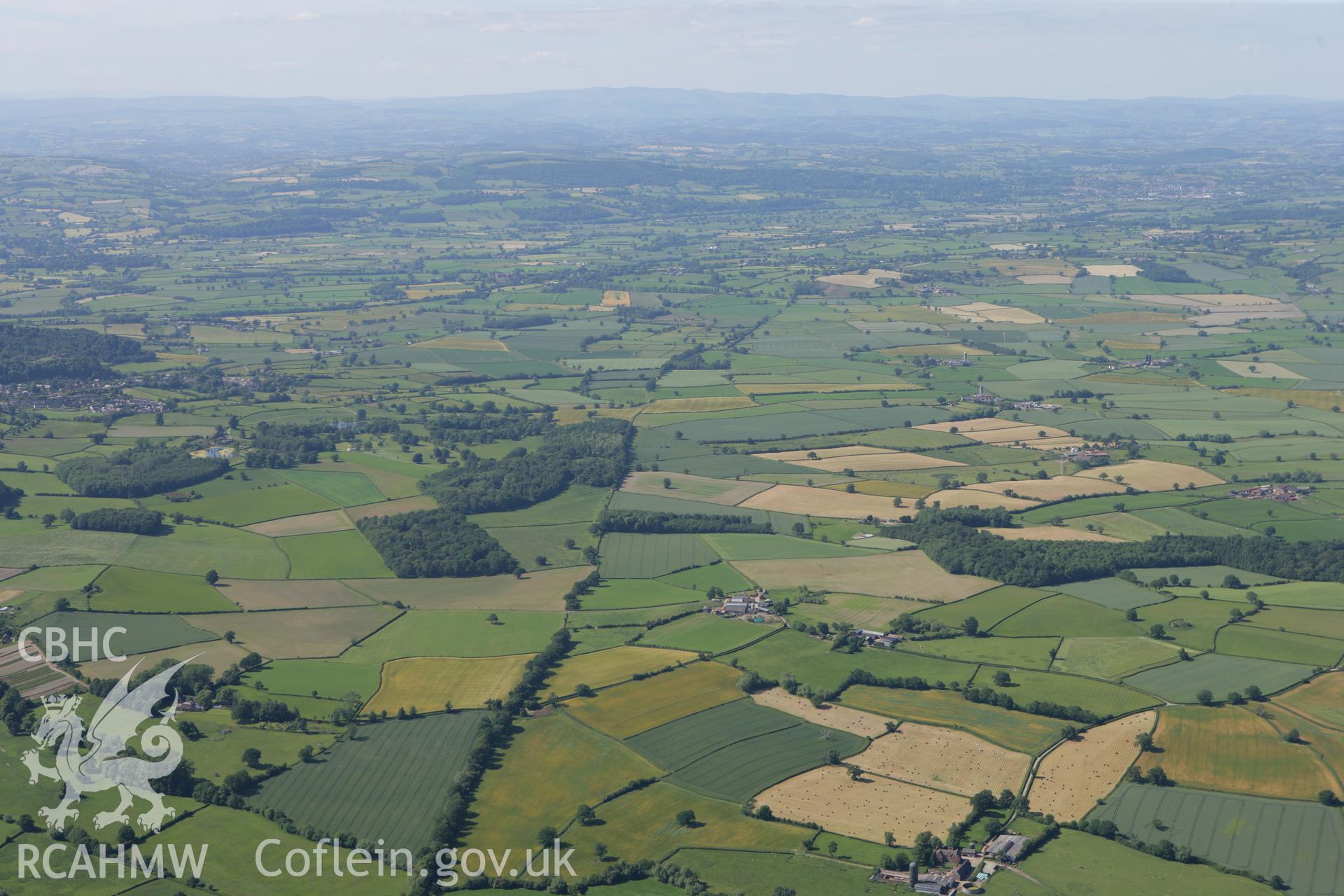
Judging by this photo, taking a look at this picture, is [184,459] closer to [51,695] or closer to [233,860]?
[51,695]

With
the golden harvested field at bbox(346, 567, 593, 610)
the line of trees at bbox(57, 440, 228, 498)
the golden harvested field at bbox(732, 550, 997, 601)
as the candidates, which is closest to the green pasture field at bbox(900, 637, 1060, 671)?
the golden harvested field at bbox(732, 550, 997, 601)

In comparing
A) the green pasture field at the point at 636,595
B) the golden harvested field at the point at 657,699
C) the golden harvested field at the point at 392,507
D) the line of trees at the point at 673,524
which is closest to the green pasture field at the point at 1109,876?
the golden harvested field at the point at 657,699

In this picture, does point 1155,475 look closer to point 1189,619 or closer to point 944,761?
point 1189,619

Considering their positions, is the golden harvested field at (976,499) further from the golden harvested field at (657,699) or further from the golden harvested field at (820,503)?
the golden harvested field at (657,699)

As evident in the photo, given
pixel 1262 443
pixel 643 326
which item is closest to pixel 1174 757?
pixel 1262 443

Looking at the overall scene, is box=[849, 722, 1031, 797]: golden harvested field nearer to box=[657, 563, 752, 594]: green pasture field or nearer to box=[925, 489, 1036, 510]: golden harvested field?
box=[657, 563, 752, 594]: green pasture field

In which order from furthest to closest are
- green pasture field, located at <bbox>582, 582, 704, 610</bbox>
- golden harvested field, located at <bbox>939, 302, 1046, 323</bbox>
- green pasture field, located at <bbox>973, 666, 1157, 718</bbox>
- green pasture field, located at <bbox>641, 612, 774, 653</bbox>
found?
golden harvested field, located at <bbox>939, 302, 1046, 323</bbox> < green pasture field, located at <bbox>582, 582, 704, 610</bbox> < green pasture field, located at <bbox>641, 612, 774, 653</bbox> < green pasture field, located at <bbox>973, 666, 1157, 718</bbox>

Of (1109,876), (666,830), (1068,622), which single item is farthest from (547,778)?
(1068,622)
